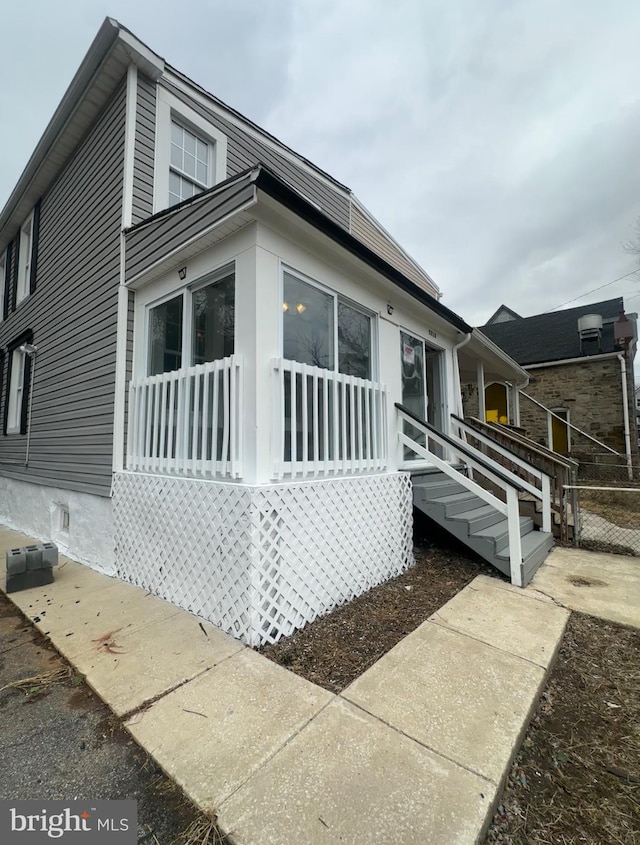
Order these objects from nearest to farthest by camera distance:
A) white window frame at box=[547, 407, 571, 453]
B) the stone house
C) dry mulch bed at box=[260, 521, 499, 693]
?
1. dry mulch bed at box=[260, 521, 499, 693]
2. the stone house
3. white window frame at box=[547, 407, 571, 453]

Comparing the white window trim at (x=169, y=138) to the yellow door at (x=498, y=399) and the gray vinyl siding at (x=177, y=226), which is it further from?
the yellow door at (x=498, y=399)

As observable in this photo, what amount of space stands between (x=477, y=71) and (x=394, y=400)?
26.3ft

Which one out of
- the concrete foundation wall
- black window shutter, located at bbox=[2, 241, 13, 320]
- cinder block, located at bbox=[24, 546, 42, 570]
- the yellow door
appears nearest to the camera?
cinder block, located at bbox=[24, 546, 42, 570]

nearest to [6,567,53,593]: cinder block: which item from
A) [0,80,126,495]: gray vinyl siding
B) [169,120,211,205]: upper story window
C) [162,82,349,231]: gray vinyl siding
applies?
[0,80,126,495]: gray vinyl siding

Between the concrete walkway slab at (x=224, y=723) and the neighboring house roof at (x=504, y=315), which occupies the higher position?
the neighboring house roof at (x=504, y=315)

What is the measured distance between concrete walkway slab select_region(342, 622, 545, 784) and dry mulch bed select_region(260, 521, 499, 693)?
7.1 inches

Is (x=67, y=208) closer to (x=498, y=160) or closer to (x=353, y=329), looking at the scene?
(x=353, y=329)

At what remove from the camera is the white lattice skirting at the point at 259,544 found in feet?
9.44

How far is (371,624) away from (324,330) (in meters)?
2.91

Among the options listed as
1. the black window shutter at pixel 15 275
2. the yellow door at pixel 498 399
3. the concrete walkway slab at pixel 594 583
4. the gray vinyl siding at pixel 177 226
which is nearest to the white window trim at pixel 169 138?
the gray vinyl siding at pixel 177 226

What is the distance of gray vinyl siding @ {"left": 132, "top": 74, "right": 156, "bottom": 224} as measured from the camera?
4734mm

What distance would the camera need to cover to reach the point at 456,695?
2203 mm

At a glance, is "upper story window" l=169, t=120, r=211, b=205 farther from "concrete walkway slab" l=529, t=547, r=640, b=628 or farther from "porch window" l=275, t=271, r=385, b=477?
"concrete walkway slab" l=529, t=547, r=640, b=628

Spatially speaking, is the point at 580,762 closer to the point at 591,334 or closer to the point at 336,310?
the point at 336,310
